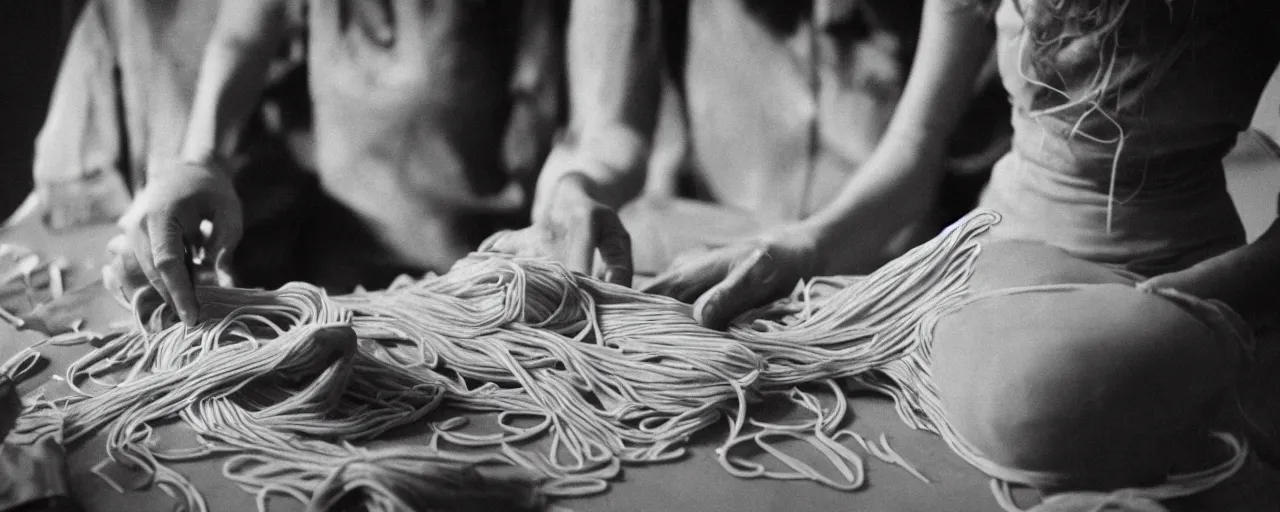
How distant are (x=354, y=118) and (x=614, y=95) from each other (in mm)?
328

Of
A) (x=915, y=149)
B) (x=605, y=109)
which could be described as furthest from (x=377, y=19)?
(x=915, y=149)

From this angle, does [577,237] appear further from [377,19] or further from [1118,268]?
[1118,268]

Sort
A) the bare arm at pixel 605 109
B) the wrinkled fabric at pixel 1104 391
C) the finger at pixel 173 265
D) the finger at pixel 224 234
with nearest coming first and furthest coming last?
the wrinkled fabric at pixel 1104 391 → the finger at pixel 173 265 → the finger at pixel 224 234 → the bare arm at pixel 605 109

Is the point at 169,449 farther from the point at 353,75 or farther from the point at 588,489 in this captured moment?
the point at 353,75

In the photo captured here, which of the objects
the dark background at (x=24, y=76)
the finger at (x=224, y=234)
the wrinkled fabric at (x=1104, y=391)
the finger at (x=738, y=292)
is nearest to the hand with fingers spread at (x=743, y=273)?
the finger at (x=738, y=292)

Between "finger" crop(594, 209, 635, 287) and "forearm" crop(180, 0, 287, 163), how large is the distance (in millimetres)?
512

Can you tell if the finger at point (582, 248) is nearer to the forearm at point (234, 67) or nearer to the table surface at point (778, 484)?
the table surface at point (778, 484)

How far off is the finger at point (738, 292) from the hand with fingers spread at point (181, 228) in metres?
0.49

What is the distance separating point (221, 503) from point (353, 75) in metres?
0.67

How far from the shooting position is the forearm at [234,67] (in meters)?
1.30

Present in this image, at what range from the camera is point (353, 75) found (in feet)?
4.30

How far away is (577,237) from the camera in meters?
1.12

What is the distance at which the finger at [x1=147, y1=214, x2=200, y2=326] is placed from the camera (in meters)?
0.98

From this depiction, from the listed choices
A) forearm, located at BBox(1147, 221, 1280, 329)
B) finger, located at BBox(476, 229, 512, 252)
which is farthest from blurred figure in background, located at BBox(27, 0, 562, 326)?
forearm, located at BBox(1147, 221, 1280, 329)
